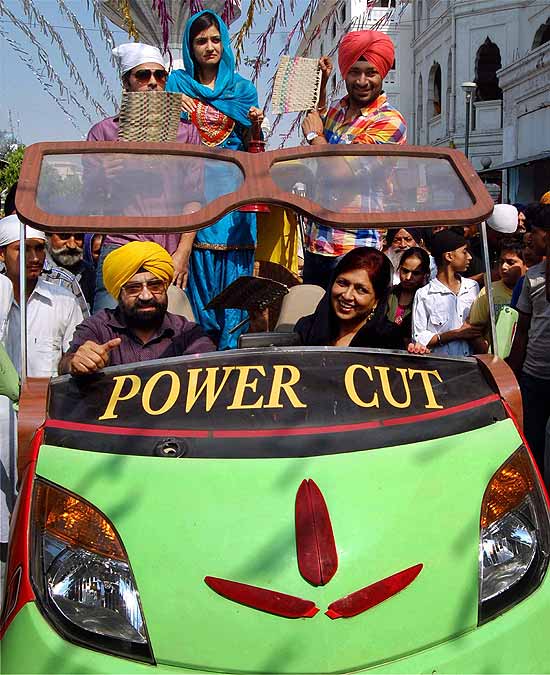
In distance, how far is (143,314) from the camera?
3.70 metres

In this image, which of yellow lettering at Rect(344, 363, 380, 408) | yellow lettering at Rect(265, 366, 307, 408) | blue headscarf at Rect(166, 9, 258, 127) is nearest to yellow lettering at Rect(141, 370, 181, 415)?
yellow lettering at Rect(265, 366, 307, 408)

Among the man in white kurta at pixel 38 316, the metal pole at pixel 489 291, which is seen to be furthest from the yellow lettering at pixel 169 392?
the man in white kurta at pixel 38 316

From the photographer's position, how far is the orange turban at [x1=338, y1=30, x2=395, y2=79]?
16.6ft

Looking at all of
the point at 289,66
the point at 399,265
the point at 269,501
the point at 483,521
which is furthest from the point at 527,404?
the point at 269,501

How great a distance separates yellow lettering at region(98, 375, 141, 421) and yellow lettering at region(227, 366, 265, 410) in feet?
1.09

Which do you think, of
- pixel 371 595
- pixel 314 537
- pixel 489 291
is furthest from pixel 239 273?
pixel 371 595

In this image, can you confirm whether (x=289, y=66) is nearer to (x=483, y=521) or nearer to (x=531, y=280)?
(x=531, y=280)

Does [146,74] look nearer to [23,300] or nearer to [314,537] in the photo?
[23,300]

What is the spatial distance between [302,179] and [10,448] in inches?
58.5

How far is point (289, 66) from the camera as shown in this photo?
4.72 m

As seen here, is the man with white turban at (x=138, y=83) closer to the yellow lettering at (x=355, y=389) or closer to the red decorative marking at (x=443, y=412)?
the yellow lettering at (x=355, y=389)

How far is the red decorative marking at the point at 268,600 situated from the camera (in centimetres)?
209

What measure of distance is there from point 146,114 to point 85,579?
211cm

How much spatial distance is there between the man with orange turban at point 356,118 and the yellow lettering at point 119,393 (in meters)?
2.59
